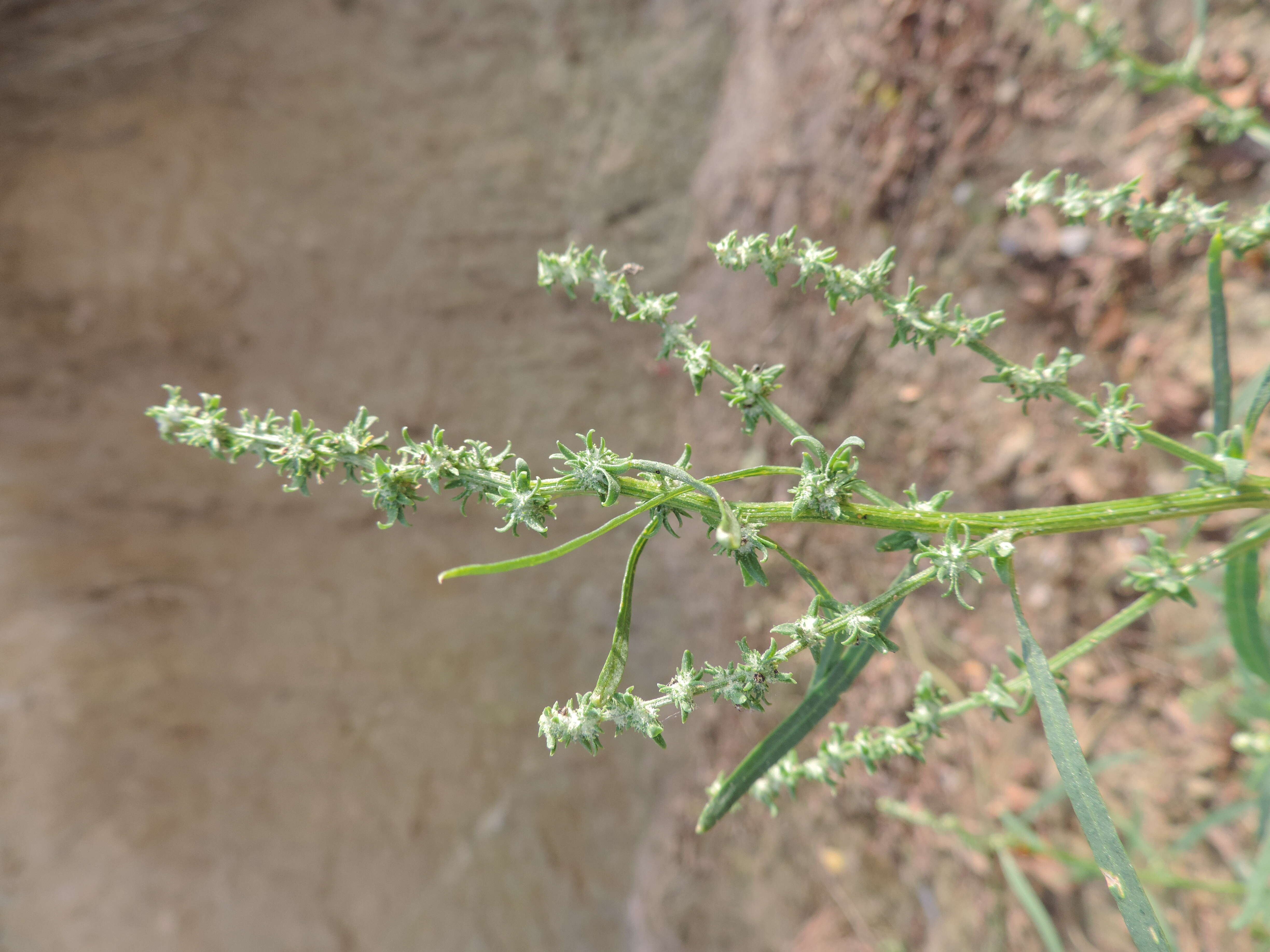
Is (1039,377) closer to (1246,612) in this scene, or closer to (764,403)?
(764,403)

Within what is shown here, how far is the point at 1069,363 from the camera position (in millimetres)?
1027

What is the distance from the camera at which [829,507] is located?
0.77 m

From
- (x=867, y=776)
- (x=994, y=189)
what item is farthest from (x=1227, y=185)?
(x=867, y=776)

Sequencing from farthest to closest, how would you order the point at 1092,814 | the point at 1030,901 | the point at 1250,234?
the point at 1030,901
the point at 1250,234
the point at 1092,814

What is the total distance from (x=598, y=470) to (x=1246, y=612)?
4.12 ft

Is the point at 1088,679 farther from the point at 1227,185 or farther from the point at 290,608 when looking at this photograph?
the point at 290,608

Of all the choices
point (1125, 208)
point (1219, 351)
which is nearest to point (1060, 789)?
point (1219, 351)

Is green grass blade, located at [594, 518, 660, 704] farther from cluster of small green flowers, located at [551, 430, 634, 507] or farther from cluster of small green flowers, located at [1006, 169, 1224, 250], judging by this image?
cluster of small green flowers, located at [1006, 169, 1224, 250]

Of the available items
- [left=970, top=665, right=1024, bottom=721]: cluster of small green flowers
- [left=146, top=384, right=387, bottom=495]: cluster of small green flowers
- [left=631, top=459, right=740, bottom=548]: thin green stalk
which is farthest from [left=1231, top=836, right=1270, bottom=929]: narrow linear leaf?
[left=146, top=384, right=387, bottom=495]: cluster of small green flowers

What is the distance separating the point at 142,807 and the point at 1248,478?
4603 mm

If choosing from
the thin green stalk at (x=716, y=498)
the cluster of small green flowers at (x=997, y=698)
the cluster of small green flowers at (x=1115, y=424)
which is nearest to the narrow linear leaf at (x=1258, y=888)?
the cluster of small green flowers at (x=997, y=698)

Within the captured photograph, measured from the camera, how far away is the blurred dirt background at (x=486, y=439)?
2.44 metres

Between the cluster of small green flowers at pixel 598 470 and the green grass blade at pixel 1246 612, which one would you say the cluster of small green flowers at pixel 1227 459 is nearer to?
the green grass blade at pixel 1246 612

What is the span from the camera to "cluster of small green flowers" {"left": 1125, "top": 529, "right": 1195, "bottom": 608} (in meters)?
0.97
